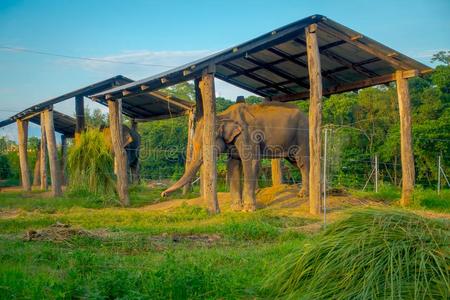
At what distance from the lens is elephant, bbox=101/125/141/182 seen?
21547 millimetres

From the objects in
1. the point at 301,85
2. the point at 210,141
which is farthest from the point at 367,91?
the point at 210,141

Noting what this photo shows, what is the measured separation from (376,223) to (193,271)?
1731 millimetres

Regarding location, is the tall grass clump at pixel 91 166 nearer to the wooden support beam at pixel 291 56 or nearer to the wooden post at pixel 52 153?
the wooden post at pixel 52 153

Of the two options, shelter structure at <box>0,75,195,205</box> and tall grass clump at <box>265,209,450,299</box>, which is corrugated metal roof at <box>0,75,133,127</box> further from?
tall grass clump at <box>265,209,450,299</box>

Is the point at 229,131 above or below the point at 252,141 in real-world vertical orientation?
above

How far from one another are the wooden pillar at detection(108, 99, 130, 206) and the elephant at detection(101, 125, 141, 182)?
546 cm

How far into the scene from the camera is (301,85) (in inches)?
670

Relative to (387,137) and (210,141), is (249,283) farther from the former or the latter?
(387,137)

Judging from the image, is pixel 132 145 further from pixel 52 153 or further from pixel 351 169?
pixel 351 169

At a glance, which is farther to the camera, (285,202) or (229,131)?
(285,202)

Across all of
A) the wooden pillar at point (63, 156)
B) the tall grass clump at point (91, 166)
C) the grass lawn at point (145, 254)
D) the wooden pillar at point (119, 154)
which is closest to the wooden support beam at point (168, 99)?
the wooden pillar at point (119, 154)

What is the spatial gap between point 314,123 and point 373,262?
8.29 m

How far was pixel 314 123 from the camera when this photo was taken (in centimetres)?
1248

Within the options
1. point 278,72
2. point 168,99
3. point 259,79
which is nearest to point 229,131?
point 278,72
